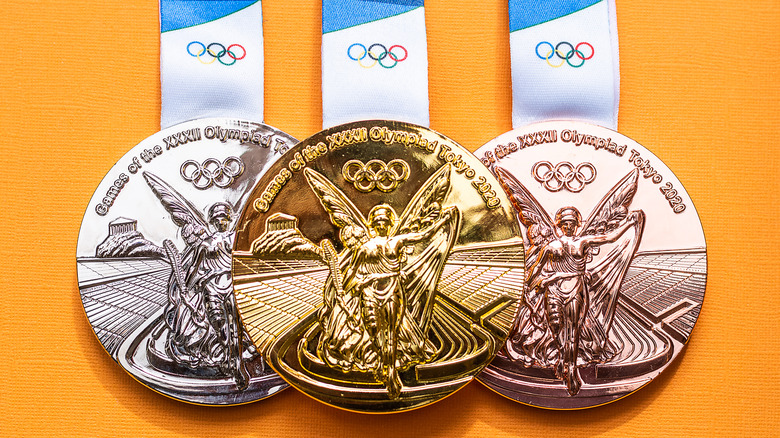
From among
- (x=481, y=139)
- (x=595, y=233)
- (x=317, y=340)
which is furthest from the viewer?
(x=481, y=139)

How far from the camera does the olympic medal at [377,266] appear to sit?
87.2 inches

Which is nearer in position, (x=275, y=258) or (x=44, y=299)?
(x=275, y=258)

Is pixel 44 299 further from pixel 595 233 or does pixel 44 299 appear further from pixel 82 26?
pixel 595 233

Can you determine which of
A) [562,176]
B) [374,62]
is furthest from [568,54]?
[374,62]

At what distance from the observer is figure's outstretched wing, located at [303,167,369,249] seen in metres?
2.23

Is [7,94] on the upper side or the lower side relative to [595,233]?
upper

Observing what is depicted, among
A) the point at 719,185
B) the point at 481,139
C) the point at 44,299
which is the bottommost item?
the point at 44,299

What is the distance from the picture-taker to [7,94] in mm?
2494

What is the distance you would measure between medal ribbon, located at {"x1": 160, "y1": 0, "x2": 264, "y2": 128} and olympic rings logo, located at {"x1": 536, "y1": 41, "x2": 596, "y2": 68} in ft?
3.51

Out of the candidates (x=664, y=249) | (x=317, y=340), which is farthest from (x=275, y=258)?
(x=664, y=249)

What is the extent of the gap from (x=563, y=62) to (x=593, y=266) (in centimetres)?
78

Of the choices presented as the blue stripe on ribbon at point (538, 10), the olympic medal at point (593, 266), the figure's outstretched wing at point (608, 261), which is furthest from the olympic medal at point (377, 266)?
the blue stripe on ribbon at point (538, 10)

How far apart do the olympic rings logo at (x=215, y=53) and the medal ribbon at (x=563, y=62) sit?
103 cm

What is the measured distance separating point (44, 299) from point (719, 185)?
8.19ft
